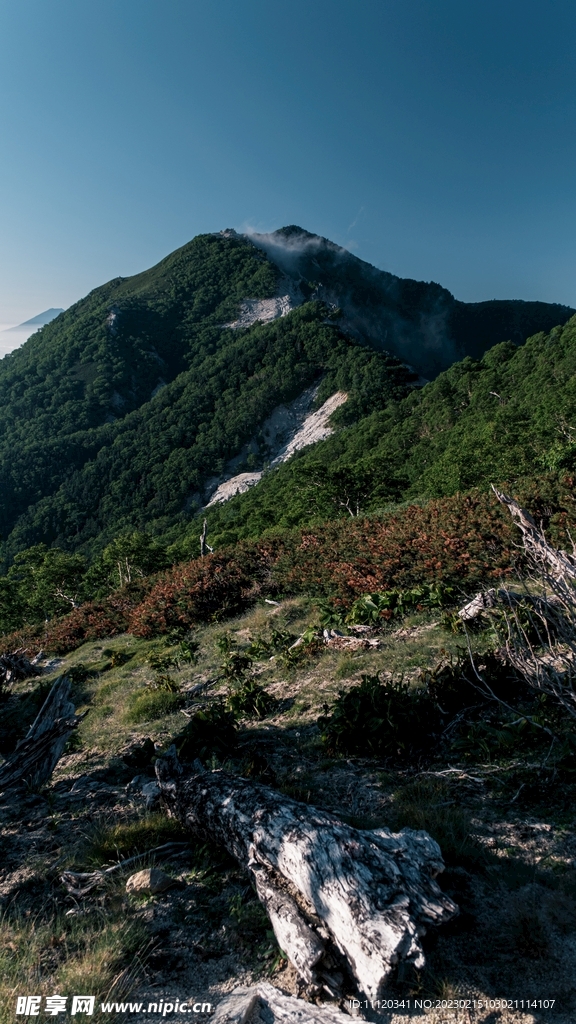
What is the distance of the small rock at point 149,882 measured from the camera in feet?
10.3

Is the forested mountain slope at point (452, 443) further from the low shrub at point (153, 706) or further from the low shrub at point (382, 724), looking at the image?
the low shrub at point (153, 706)

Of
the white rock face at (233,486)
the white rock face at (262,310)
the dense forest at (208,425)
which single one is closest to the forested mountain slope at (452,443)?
the dense forest at (208,425)

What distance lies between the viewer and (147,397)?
151625 mm

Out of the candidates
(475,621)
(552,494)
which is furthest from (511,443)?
(475,621)

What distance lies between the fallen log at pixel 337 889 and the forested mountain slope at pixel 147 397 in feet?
252

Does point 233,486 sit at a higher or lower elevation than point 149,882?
lower

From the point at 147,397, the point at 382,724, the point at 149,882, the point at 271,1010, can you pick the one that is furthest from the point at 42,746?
the point at 147,397

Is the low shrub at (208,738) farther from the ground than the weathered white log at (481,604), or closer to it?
farther from the ground

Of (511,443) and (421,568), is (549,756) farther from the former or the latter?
(511,443)

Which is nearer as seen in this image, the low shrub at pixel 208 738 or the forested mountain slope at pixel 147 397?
the low shrub at pixel 208 738

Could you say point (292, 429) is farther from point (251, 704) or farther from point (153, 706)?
point (251, 704)

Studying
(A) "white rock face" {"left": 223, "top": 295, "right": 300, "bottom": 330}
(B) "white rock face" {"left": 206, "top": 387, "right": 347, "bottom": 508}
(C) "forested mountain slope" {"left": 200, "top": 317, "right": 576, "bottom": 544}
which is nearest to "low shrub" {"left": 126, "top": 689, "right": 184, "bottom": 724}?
(C) "forested mountain slope" {"left": 200, "top": 317, "right": 576, "bottom": 544}

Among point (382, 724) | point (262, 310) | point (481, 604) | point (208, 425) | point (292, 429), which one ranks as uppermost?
point (262, 310)

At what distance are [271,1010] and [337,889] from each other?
1.80ft
